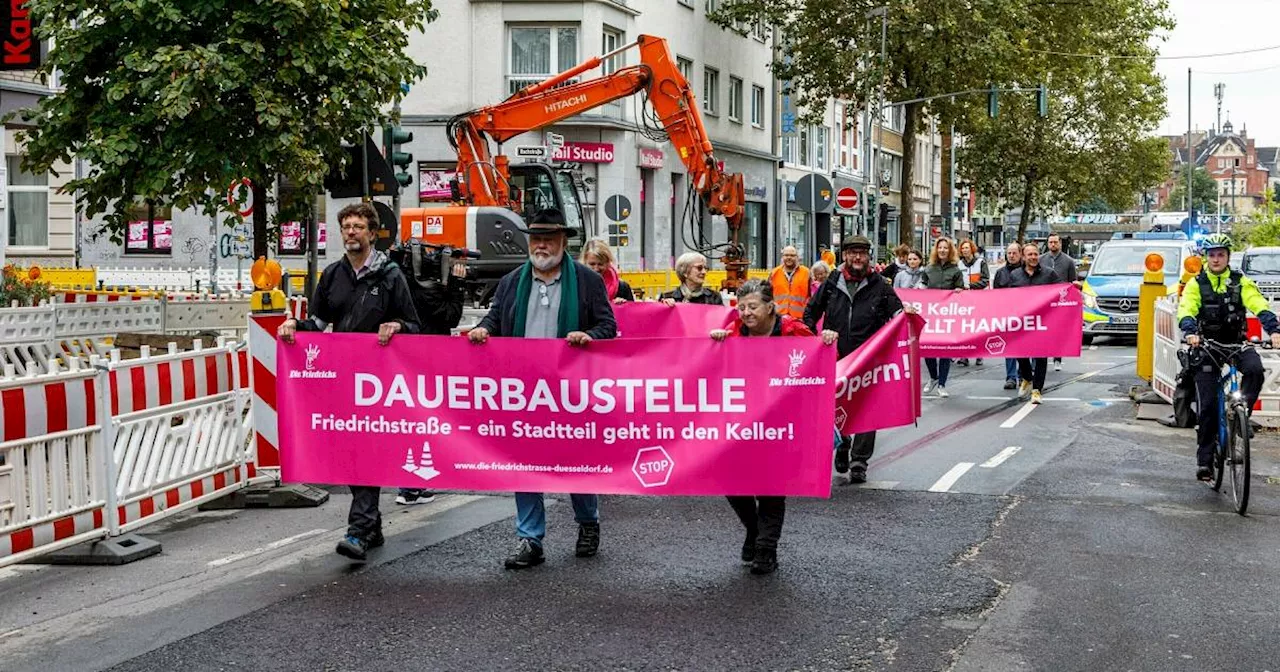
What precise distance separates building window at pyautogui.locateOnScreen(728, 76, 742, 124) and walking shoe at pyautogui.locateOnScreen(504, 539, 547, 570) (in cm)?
4347

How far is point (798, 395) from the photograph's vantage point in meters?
7.97

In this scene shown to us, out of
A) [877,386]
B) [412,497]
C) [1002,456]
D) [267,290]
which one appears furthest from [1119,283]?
[267,290]

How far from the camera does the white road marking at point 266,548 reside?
8.36m

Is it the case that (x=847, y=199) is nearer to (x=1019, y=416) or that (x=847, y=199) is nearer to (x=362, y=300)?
(x=1019, y=416)

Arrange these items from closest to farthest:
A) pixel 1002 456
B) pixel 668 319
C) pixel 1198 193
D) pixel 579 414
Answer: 1. pixel 579 414
2. pixel 1002 456
3. pixel 668 319
4. pixel 1198 193

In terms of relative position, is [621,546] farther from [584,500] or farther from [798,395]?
[798,395]

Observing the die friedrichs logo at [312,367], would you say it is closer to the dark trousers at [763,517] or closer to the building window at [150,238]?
the dark trousers at [763,517]

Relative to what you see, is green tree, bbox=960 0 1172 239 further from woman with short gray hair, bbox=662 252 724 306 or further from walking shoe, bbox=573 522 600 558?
walking shoe, bbox=573 522 600 558

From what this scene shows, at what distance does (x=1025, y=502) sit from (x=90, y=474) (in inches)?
233

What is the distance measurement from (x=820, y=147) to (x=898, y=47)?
15.6m

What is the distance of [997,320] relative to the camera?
716 inches

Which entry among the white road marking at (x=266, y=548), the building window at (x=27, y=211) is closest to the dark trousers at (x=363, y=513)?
the white road marking at (x=266, y=548)

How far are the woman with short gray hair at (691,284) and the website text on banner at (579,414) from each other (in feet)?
12.3

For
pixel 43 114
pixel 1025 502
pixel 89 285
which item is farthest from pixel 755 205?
pixel 1025 502
